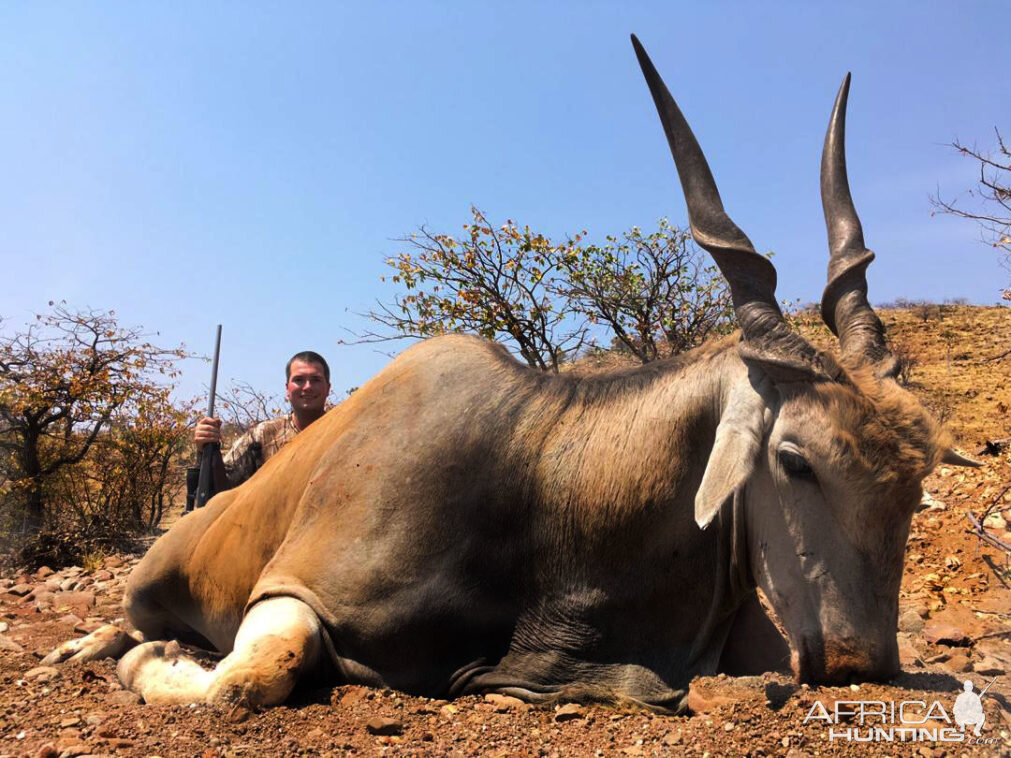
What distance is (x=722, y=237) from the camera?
3914 mm

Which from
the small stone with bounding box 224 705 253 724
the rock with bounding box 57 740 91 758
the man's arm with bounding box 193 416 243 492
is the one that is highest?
the man's arm with bounding box 193 416 243 492

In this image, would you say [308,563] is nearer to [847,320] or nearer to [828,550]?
[828,550]

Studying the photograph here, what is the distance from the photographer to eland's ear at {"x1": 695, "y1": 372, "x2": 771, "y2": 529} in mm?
3355

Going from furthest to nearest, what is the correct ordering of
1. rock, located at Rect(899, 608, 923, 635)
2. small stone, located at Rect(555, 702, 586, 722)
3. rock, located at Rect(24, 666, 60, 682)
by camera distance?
1. rock, located at Rect(899, 608, 923, 635)
2. rock, located at Rect(24, 666, 60, 682)
3. small stone, located at Rect(555, 702, 586, 722)

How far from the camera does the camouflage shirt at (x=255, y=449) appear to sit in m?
7.93

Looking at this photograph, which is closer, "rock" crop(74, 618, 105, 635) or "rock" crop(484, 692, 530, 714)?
"rock" crop(484, 692, 530, 714)

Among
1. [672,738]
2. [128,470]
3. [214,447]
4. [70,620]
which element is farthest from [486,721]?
[128,470]

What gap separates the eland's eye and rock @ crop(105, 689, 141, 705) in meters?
2.97

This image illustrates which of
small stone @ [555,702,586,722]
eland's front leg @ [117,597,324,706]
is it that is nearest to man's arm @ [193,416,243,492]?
eland's front leg @ [117,597,324,706]

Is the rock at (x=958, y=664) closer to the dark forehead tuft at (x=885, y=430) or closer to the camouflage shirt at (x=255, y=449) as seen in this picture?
the dark forehead tuft at (x=885, y=430)

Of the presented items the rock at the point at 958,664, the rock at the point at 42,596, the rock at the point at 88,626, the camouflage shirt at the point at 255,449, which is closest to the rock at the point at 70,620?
the rock at the point at 88,626

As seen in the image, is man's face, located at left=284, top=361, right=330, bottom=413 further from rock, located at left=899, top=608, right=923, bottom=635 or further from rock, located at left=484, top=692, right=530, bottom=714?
rock, located at left=899, top=608, right=923, bottom=635

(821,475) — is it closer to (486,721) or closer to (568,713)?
(568,713)

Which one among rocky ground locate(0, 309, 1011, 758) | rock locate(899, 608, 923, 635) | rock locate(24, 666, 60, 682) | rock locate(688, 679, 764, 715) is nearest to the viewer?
rocky ground locate(0, 309, 1011, 758)
